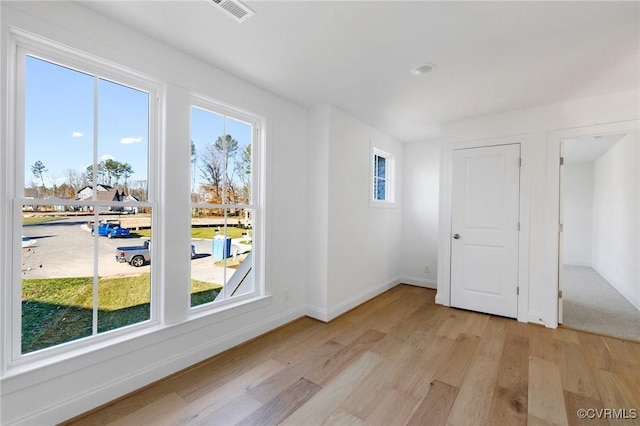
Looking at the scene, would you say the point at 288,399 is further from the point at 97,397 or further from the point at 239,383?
the point at 97,397

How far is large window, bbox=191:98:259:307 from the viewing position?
247cm

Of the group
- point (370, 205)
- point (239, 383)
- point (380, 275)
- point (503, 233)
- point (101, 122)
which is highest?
point (101, 122)

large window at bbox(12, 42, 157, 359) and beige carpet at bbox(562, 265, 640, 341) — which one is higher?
large window at bbox(12, 42, 157, 359)

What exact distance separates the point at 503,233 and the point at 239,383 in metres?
3.35

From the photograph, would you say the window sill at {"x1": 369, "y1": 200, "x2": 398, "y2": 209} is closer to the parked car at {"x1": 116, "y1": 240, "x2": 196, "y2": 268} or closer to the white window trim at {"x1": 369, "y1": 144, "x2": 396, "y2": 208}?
the white window trim at {"x1": 369, "y1": 144, "x2": 396, "y2": 208}

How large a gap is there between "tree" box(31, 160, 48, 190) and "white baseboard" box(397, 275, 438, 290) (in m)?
4.73

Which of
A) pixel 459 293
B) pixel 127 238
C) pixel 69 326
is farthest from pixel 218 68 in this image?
pixel 459 293

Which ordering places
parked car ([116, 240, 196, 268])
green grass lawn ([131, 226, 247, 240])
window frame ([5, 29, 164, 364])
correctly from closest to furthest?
1. window frame ([5, 29, 164, 364])
2. parked car ([116, 240, 196, 268])
3. green grass lawn ([131, 226, 247, 240])

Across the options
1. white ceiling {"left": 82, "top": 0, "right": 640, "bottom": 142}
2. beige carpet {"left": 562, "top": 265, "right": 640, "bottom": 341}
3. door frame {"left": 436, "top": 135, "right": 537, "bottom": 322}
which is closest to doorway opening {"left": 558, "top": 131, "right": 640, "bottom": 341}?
beige carpet {"left": 562, "top": 265, "right": 640, "bottom": 341}

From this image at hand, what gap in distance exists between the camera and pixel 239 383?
2082mm

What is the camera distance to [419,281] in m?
4.84

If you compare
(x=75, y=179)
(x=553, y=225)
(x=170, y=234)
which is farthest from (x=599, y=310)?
(x=75, y=179)

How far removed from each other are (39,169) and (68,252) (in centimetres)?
54

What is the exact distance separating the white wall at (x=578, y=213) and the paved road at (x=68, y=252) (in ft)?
27.4
